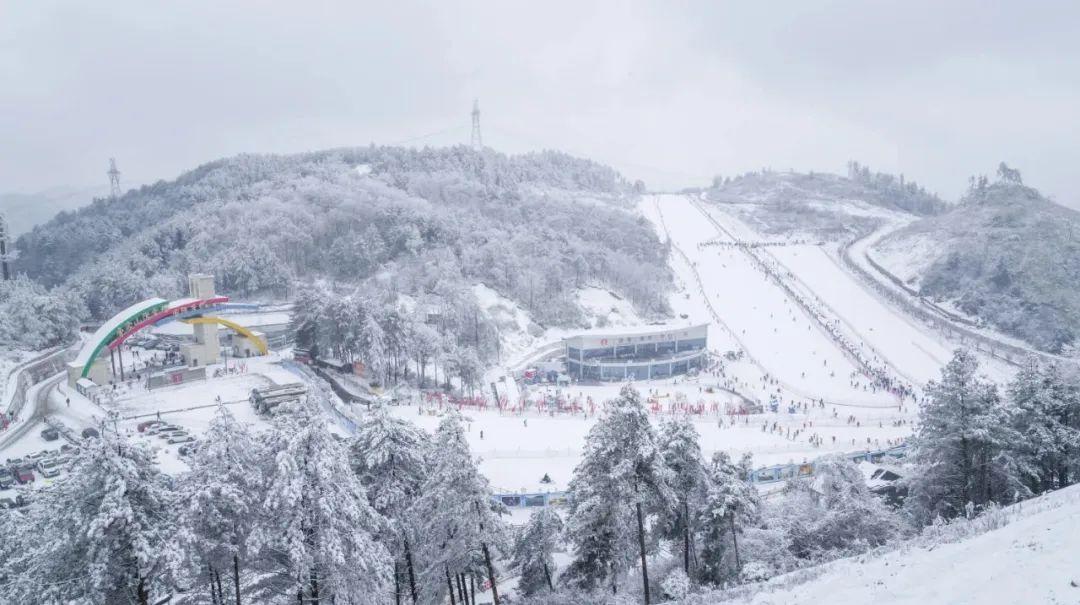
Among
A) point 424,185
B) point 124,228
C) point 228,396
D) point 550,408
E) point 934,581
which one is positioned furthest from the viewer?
point 424,185

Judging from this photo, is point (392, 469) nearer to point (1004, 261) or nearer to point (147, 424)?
point (147, 424)

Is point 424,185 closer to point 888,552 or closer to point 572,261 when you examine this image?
point 572,261

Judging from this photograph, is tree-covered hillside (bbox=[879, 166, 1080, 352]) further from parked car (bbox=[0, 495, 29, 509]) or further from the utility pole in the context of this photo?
the utility pole

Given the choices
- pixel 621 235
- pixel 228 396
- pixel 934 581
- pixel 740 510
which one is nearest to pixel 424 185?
pixel 621 235

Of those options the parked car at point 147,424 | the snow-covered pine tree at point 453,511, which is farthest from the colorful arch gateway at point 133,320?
the snow-covered pine tree at point 453,511

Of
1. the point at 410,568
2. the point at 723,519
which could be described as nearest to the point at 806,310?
the point at 723,519

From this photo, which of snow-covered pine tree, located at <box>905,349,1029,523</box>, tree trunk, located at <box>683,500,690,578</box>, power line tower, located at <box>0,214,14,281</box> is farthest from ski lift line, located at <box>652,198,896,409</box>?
power line tower, located at <box>0,214,14,281</box>
